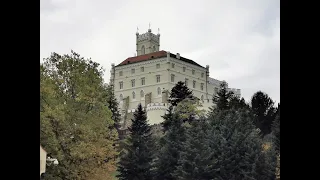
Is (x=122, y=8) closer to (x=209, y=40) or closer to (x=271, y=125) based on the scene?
(x=209, y=40)

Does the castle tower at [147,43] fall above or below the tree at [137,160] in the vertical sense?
above

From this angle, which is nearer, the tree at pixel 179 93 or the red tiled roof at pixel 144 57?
the tree at pixel 179 93

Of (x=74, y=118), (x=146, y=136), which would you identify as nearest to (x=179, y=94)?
(x=146, y=136)

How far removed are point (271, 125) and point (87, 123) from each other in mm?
6415

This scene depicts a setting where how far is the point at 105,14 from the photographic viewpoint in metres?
20.1

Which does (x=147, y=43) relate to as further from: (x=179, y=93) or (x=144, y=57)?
(x=179, y=93)

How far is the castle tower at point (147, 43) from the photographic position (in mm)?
22250

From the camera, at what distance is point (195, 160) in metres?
13.9

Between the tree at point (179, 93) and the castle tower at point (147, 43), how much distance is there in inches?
117

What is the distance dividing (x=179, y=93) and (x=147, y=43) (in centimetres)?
448

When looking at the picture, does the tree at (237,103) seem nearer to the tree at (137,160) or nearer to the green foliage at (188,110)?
the green foliage at (188,110)

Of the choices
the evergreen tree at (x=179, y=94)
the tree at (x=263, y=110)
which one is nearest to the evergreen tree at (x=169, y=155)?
the tree at (x=263, y=110)

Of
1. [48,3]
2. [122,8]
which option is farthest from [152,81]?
[48,3]

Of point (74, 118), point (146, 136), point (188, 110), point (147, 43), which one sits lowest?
point (146, 136)
